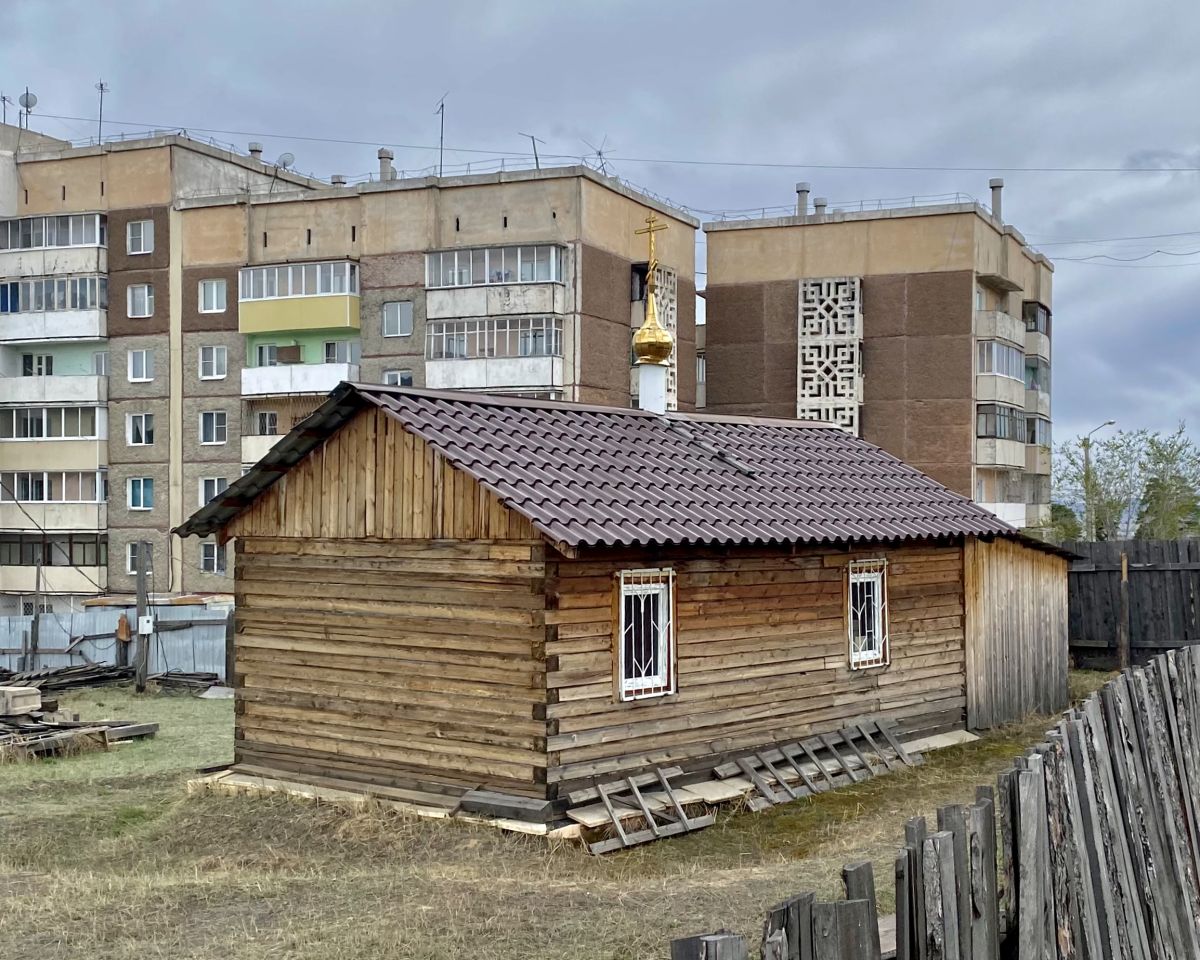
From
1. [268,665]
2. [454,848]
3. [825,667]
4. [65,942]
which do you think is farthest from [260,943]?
[825,667]

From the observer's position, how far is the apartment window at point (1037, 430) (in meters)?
57.9

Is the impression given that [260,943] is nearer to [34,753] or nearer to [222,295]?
[34,753]

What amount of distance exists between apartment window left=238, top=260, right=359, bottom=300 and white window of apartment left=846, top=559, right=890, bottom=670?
34925mm

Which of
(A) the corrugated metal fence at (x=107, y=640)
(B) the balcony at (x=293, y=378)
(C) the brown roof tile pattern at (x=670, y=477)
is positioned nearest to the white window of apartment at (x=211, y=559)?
(B) the balcony at (x=293, y=378)

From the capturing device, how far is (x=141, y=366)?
5241 centimetres

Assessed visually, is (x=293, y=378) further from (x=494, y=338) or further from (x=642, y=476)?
(x=642, y=476)

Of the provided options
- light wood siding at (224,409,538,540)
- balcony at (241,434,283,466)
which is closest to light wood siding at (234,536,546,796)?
light wood siding at (224,409,538,540)

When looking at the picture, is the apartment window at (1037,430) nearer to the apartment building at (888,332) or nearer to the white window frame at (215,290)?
the apartment building at (888,332)

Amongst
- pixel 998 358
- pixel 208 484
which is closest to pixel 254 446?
pixel 208 484

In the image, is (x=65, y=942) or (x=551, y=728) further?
(x=551, y=728)

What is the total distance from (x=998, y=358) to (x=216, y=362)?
2966 cm

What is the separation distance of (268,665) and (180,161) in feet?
133

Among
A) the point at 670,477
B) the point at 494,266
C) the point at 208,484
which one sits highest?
the point at 494,266

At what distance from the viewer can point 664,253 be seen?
2032 inches
